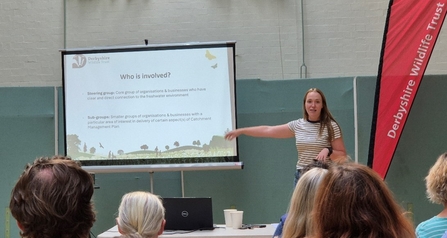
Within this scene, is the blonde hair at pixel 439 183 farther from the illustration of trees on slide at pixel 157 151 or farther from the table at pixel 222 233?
the illustration of trees on slide at pixel 157 151

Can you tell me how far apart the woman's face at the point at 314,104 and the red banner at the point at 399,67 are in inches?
18.6

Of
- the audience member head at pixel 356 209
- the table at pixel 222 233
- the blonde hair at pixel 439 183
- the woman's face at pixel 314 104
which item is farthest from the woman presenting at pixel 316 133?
the audience member head at pixel 356 209

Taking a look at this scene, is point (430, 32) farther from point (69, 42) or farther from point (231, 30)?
point (69, 42)

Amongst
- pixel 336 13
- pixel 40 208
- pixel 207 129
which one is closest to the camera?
pixel 40 208

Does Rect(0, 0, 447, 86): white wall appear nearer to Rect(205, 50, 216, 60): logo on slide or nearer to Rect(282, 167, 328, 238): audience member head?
Rect(205, 50, 216, 60): logo on slide

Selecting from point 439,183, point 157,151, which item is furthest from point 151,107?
point 439,183

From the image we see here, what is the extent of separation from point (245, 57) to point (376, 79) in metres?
1.34

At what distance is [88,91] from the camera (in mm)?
5195

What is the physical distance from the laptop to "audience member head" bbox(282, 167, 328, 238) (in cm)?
188

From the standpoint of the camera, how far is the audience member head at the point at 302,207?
1.64 metres

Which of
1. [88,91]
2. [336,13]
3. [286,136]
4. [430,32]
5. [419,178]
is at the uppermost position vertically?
[336,13]

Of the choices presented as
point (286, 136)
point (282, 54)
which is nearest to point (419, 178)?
point (286, 136)

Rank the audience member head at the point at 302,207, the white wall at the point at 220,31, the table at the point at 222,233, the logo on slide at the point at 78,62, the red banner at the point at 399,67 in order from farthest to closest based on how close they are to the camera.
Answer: the white wall at the point at 220,31 → the logo on slide at the point at 78,62 → the red banner at the point at 399,67 → the table at the point at 222,233 → the audience member head at the point at 302,207

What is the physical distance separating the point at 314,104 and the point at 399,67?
772 mm
